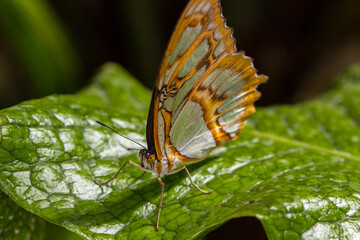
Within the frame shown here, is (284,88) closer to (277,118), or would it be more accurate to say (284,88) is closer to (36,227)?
(277,118)

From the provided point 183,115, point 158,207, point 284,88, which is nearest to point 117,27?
point 284,88

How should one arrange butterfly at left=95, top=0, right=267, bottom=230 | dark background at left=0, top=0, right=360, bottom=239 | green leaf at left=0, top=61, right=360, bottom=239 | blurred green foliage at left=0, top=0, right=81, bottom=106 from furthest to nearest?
dark background at left=0, top=0, right=360, bottom=239 → blurred green foliage at left=0, top=0, right=81, bottom=106 → butterfly at left=95, top=0, right=267, bottom=230 → green leaf at left=0, top=61, right=360, bottom=239

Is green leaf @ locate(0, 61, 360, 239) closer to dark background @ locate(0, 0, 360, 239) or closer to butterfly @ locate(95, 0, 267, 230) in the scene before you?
butterfly @ locate(95, 0, 267, 230)

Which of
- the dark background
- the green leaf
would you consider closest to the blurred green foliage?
the dark background

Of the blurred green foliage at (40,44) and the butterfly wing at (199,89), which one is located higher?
the blurred green foliage at (40,44)

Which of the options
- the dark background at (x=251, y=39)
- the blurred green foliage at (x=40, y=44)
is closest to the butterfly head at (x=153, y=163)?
the blurred green foliage at (x=40, y=44)

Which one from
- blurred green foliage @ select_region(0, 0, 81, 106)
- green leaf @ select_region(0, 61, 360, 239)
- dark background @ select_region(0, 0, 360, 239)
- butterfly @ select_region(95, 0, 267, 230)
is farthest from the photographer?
dark background @ select_region(0, 0, 360, 239)

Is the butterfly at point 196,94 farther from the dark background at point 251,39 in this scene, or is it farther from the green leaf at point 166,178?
the dark background at point 251,39
